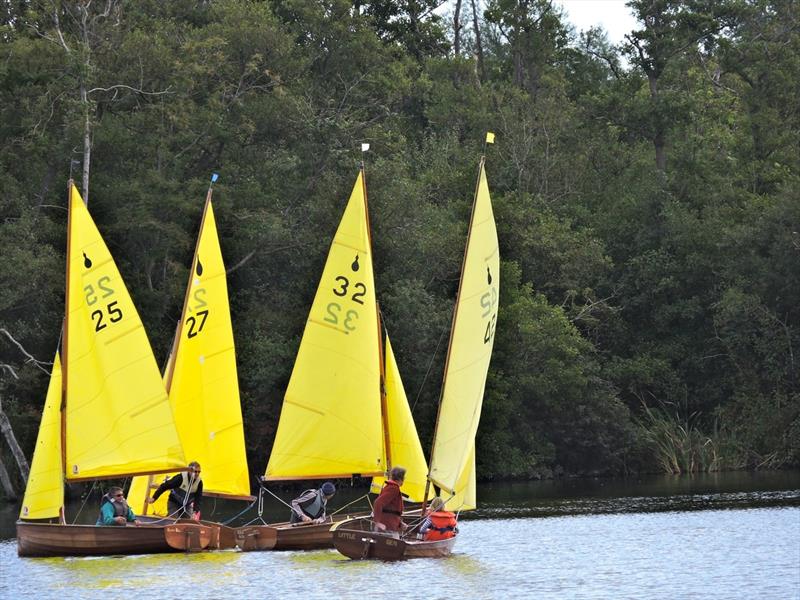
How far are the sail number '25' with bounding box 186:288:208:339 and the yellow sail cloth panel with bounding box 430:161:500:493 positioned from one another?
→ 7527 mm

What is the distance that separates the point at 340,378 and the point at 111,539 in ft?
19.5

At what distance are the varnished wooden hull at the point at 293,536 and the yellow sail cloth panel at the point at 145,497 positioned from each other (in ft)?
11.5

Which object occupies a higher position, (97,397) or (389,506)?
A: (97,397)

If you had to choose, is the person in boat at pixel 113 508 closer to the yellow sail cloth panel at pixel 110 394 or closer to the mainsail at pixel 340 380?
the yellow sail cloth panel at pixel 110 394

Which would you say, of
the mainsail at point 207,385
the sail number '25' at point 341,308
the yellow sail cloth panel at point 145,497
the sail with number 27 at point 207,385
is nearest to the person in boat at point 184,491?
the yellow sail cloth panel at point 145,497

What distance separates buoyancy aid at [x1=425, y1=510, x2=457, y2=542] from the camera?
106 feet

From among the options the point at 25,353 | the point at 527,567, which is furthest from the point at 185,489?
the point at 25,353

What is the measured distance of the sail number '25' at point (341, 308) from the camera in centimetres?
3506

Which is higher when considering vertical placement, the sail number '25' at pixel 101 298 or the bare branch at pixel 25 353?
the bare branch at pixel 25 353

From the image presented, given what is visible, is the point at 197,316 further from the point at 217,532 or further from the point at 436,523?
the point at 436,523

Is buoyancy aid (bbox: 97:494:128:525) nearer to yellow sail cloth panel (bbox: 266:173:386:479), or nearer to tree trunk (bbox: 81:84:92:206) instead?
yellow sail cloth panel (bbox: 266:173:386:479)

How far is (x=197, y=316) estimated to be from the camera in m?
37.7

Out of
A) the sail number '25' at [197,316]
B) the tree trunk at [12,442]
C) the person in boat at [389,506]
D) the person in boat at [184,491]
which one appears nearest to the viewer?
the person in boat at [389,506]

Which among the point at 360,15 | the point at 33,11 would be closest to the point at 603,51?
the point at 360,15
